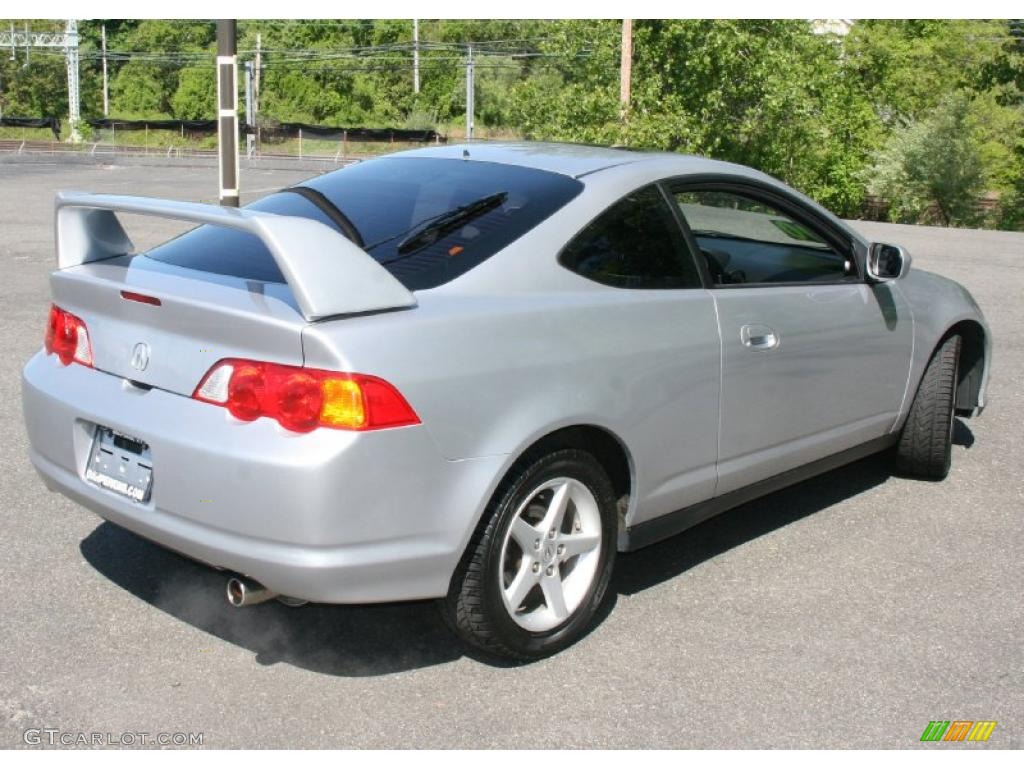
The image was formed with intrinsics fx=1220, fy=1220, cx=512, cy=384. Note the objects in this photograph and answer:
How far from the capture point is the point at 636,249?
4.15 metres

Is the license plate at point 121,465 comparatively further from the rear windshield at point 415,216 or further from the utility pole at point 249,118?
the utility pole at point 249,118

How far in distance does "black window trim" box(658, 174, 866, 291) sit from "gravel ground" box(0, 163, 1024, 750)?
1084 millimetres

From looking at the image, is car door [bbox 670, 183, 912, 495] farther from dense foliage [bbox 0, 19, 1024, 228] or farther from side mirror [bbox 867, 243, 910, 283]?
dense foliage [bbox 0, 19, 1024, 228]

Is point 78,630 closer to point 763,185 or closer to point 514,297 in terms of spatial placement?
point 514,297

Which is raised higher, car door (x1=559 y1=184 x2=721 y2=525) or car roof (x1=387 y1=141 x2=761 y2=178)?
car roof (x1=387 y1=141 x2=761 y2=178)

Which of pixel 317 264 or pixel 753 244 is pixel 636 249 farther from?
pixel 317 264

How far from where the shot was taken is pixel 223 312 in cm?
337

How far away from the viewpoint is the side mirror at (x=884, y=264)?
4.98 meters

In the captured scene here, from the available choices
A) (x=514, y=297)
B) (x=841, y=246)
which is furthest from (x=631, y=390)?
(x=841, y=246)

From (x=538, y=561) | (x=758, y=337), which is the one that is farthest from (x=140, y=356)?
(x=758, y=337)

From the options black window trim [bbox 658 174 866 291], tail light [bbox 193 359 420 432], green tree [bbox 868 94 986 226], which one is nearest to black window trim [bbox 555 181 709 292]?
black window trim [bbox 658 174 866 291]

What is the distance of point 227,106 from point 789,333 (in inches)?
217

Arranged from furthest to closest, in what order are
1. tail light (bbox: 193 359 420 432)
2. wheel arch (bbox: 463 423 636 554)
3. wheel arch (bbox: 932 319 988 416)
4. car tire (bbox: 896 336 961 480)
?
wheel arch (bbox: 932 319 988 416) → car tire (bbox: 896 336 961 480) → wheel arch (bbox: 463 423 636 554) → tail light (bbox: 193 359 420 432)

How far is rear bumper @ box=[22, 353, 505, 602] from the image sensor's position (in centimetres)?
322
